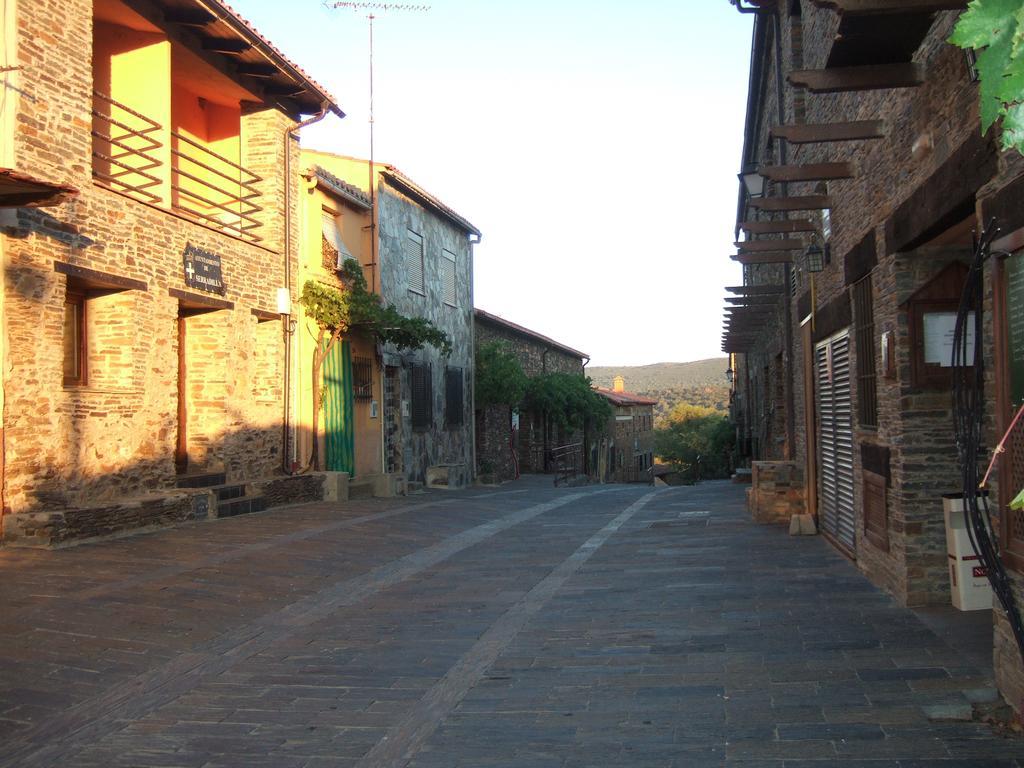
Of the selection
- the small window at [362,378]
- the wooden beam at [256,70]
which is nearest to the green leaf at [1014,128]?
the wooden beam at [256,70]

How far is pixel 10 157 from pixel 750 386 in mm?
16911

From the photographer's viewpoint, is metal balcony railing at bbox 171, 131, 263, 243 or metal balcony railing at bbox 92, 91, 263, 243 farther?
metal balcony railing at bbox 171, 131, 263, 243

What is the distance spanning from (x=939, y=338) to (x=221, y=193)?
1081cm

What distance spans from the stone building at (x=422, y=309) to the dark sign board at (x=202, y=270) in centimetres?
A: 528

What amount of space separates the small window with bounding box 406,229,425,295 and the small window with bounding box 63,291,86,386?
963 centimetres

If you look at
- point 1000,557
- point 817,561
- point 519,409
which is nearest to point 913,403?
point 1000,557

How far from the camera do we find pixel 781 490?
11.6 m

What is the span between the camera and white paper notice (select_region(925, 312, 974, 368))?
629 centimetres

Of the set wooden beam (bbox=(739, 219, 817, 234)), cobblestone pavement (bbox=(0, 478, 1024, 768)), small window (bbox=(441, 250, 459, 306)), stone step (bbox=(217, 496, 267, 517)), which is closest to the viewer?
cobblestone pavement (bbox=(0, 478, 1024, 768))

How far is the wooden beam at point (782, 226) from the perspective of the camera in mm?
10148

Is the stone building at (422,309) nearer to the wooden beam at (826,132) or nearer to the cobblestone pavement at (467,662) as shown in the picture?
the cobblestone pavement at (467,662)

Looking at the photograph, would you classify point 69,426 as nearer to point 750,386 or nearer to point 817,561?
point 817,561

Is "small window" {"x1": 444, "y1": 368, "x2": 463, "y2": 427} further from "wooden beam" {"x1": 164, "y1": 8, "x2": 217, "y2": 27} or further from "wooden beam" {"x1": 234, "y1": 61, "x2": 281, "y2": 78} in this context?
"wooden beam" {"x1": 164, "y1": 8, "x2": 217, "y2": 27}

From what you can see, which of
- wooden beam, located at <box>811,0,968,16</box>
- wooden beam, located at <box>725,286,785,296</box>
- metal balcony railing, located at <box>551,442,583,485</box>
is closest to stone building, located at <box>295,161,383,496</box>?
wooden beam, located at <box>725,286,785,296</box>
